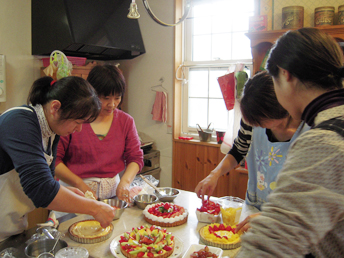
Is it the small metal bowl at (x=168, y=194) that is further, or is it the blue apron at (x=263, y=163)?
the small metal bowl at (x=168, y=194)

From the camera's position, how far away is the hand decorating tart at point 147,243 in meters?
1.20

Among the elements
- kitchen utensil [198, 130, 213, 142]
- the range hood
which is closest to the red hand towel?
kitchen utensil [198, 130, 213, 142]

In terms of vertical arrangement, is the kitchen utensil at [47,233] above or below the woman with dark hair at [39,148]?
below

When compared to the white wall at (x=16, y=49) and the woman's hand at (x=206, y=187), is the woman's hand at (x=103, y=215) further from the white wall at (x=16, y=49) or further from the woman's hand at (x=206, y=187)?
the white wall at (x=16, y=49)

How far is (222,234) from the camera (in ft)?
4.38

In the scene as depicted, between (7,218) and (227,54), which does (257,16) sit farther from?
(7,218)

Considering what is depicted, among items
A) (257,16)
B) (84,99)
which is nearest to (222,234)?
(84,99)

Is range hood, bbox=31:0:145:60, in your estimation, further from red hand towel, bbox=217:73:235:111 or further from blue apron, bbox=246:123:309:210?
blue apron, bbox=246:123:309:210

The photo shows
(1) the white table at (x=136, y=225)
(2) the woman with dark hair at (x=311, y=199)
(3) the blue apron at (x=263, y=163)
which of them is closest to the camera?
(2) the woman with dark hair at (x=311, y=199)

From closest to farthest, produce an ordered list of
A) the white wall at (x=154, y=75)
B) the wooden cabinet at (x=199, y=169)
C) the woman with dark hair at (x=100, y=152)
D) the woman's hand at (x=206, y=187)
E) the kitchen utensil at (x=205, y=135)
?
the woman's hand at (x=206, y=187) → the woman with dark hair at (x=100, y=152) → the wooden cabinet at (x=199, y=169) → the kitchen utensil at (x=205, y=135) → the white wall at (x=154, y=75)

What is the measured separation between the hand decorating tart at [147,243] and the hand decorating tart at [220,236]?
159 millimetres

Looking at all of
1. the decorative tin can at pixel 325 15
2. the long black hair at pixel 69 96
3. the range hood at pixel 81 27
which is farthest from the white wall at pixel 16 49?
the decorative tin can at pixel 325 15

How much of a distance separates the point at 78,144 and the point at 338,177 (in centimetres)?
159

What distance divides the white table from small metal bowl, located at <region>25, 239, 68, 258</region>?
7 cm
